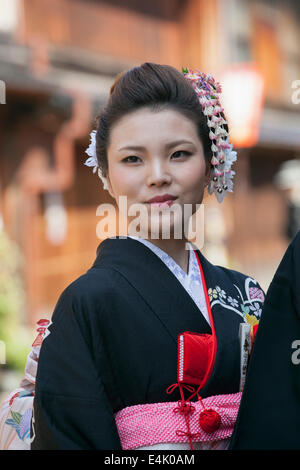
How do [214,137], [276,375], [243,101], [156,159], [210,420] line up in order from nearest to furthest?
[276,375], [210,420], [156,159], [214,137], [243,101]

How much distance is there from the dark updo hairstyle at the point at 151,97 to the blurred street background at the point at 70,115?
6.83 ft

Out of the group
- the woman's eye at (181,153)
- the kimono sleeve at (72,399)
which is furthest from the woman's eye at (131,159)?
the kimono sleeve at (72,399)

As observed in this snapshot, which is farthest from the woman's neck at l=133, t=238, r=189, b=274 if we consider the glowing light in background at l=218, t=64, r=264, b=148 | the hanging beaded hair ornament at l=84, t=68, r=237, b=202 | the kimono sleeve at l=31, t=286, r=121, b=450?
the glowing light in background at l=218, t=64, r=264, b=148

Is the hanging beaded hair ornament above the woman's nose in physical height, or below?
above

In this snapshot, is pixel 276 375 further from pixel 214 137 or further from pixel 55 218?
pixel 55 218

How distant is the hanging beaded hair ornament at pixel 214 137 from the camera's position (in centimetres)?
176

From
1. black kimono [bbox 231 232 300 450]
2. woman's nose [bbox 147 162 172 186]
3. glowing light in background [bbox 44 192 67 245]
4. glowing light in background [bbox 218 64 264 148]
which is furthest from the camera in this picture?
glowing light in background [bbox 44 192 67 245]

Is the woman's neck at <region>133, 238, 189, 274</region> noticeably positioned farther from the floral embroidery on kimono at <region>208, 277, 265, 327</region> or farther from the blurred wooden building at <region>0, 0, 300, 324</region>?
the blurred wooden building at <region>0, 0, 300, 324</region>

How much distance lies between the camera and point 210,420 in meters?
1.49

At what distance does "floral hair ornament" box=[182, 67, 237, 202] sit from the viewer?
1758 mm

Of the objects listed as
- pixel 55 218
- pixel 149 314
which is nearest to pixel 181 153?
pixel 149 314

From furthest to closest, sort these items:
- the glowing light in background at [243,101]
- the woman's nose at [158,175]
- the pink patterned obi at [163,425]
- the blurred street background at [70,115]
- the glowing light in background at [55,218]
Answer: the glowing light in background at [55,218] → the glowing light in background at [243,101] → the blurred street background at [70,115] → the woman's nose at [158,175] → the pink patterned obi at [163,425]

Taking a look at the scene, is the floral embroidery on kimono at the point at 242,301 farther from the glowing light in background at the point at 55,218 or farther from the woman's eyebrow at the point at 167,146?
the glowing light in background at the point at 55,218

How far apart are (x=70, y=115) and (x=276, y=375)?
15.8 feet
